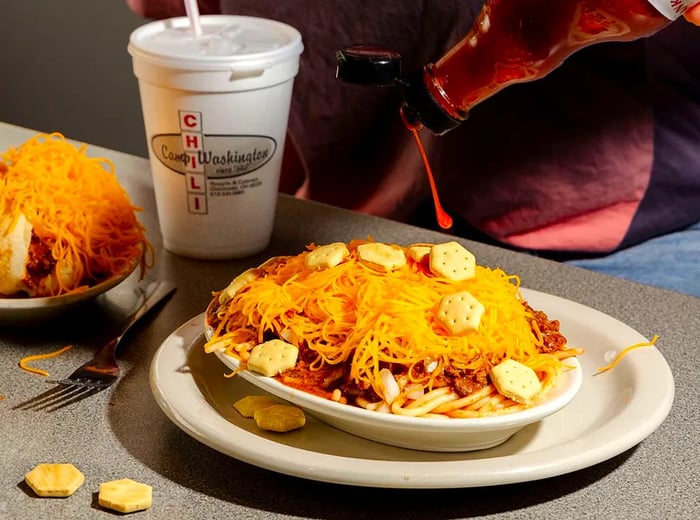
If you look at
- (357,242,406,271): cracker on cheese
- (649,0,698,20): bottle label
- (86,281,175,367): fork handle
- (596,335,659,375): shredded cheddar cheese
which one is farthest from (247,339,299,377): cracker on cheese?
(649,0,698,20): bottle label

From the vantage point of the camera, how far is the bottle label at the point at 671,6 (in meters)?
0.82

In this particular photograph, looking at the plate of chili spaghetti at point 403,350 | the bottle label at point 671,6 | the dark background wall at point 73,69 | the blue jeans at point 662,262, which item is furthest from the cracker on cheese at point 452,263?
the dark background wall at point 73,69

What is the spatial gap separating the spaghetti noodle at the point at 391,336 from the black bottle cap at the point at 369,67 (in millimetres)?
166

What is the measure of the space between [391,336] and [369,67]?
25cm

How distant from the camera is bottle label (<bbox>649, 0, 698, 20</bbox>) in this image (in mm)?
825

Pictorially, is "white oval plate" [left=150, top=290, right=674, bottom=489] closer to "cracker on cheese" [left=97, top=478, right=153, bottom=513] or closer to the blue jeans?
"cracker on cheese" [left=97, top=478, right=153, bottom=513]

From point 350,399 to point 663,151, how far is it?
2.68ft

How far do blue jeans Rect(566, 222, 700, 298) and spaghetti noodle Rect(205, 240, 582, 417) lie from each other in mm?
543

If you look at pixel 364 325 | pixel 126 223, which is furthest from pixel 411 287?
pixel 126 223

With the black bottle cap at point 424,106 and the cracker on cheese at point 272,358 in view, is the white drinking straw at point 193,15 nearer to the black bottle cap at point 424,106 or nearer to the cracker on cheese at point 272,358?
the black bottle cap at point 424,106

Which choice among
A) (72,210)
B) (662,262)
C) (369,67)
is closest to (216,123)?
(72,210)

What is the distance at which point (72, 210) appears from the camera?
3.35ft

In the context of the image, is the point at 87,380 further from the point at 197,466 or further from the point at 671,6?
the point at 671,6

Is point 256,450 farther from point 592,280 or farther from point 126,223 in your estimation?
point 592,280
